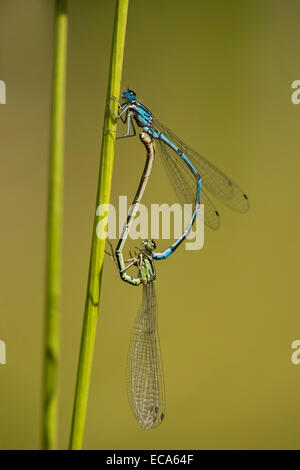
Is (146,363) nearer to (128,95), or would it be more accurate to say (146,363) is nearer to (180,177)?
(180,177)

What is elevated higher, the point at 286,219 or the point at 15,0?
the point at 15,0

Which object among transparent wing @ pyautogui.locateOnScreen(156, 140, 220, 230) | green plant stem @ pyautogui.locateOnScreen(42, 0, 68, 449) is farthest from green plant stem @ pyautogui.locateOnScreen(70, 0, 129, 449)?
transparent wing @ pyautogui.locateOnScreen(156, 140, 220, 230)

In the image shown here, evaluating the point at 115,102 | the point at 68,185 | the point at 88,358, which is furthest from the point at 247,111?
the point at 88,358

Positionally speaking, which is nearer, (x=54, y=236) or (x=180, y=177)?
(x=54, y=236)

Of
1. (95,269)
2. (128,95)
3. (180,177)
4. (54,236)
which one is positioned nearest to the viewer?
(54,236)

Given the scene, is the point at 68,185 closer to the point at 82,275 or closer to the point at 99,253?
the point at 82,275

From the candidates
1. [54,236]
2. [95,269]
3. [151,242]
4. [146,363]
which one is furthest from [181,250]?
[54,236]

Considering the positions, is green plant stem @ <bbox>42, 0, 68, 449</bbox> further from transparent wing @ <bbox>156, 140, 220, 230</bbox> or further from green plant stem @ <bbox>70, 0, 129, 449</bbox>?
transparent wing @ <bbox>156, 140, 220, 230</bbox>
